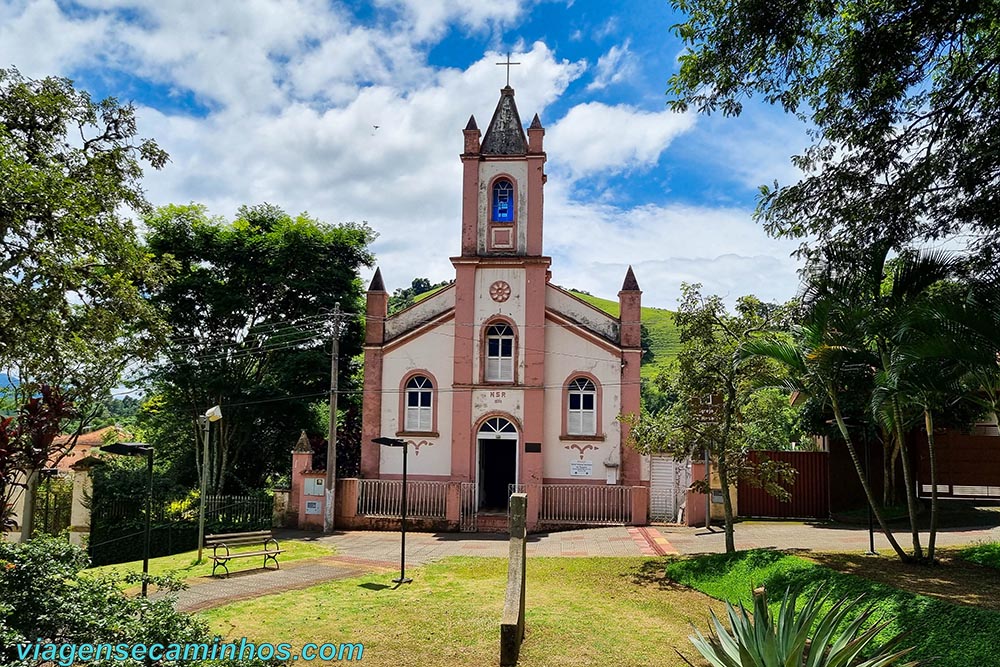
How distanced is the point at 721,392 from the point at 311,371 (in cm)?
1467

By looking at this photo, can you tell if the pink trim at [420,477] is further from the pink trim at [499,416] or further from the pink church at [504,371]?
the pink trim at [499,416]

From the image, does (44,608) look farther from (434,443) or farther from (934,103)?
(434,443)

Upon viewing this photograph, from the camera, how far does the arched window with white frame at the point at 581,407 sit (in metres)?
21.3

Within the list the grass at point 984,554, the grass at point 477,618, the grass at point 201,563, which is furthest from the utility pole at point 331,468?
the grass at point 984,554

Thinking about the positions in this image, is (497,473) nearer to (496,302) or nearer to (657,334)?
(496,302)

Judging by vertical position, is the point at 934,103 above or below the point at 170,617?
above

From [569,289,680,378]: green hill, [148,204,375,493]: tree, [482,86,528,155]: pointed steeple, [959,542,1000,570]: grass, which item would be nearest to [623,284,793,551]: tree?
[959,542,1000,570]: grass

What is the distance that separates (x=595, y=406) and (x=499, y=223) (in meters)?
6.35

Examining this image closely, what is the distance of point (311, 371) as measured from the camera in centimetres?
2367

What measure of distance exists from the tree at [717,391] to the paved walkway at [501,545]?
207 cm

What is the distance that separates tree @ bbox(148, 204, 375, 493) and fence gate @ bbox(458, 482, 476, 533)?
529 cm

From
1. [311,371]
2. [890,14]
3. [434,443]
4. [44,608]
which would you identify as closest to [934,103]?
[890,14]

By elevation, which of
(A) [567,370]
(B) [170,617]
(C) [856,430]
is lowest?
(B) [170,617]

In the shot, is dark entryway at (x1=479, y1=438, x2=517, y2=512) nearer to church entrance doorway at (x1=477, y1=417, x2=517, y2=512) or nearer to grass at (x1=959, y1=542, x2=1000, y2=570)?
church entrance doorway at (x1=477, y1=417, x2=517, y2=512)
